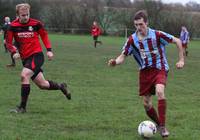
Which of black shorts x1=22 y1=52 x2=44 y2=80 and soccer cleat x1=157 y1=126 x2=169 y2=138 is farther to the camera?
black shorts x1=22 y1=52 x2=44 y2=80

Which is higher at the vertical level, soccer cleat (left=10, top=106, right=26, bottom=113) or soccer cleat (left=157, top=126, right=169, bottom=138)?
soccer cleat (left=157, top=126, right=169, bottom=138)

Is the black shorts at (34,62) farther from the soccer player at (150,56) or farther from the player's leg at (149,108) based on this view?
the player's leg at (149,108)

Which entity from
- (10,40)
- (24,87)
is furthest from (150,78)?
(10,40)

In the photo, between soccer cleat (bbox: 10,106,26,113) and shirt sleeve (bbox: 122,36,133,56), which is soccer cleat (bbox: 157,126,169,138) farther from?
soccer cleat (bbox: 10,106,26,113)

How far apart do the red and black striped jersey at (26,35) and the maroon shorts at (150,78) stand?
263 centimetres

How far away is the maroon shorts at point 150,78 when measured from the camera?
755 cm

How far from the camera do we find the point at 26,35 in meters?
9.43

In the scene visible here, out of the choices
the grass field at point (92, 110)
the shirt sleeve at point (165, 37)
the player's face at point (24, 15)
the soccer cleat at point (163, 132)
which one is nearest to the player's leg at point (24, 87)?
the grass field at point (92, 110)

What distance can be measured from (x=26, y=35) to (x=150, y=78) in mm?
2865

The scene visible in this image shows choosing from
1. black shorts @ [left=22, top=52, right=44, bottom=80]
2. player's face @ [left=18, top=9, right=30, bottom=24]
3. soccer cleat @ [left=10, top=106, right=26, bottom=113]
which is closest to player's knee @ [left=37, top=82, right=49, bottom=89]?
black shorts @ [left=22, top=52, right=44, bottom=80]

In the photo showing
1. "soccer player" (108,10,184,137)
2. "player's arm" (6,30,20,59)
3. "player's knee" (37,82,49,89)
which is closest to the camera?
"soccer player" (108,10,184,137)

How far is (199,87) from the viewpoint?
14.4m

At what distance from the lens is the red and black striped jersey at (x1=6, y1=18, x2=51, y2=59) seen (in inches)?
371

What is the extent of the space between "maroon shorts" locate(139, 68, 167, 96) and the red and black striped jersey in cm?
263
